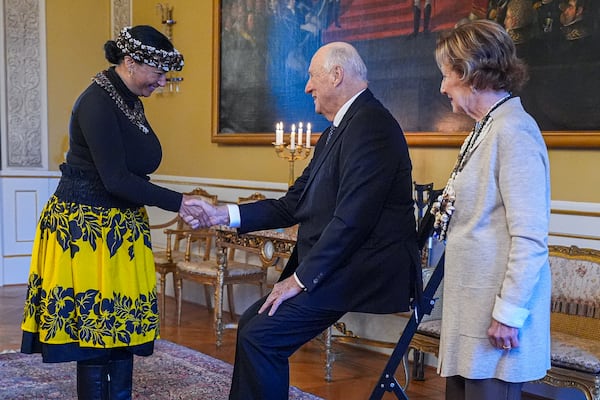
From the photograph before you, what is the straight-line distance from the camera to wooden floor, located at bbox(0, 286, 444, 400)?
348 cm

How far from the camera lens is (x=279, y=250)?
3.82 metres

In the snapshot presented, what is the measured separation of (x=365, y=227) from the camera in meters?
2.07

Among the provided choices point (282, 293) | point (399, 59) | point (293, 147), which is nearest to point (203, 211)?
point (282, 293)

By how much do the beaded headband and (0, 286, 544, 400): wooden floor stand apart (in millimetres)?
1865

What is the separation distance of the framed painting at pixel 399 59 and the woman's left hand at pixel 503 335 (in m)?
A: 1.77

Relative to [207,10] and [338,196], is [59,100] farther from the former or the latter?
[338,196]

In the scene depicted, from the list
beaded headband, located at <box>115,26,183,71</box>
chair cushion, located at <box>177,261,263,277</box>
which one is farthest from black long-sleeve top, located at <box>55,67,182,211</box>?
chair cushion, located at <box>177,261,263,277</box>

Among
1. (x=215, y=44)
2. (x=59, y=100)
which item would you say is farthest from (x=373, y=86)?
(x=59, y=100)

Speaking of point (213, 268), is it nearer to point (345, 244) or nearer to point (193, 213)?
point (193, 213)

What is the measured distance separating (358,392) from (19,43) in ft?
15.4

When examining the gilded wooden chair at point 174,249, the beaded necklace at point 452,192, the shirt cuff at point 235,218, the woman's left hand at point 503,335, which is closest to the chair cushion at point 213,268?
the gilded wooden chair at point 174,249

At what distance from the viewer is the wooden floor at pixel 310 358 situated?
3.48 metres

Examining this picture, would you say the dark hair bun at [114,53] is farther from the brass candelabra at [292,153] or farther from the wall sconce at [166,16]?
the wall sconce at [166,16]

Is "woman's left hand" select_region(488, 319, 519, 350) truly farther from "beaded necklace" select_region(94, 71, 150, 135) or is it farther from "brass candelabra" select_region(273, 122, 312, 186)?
"brass candelabra" select_region(273, 122, 312, 186)
